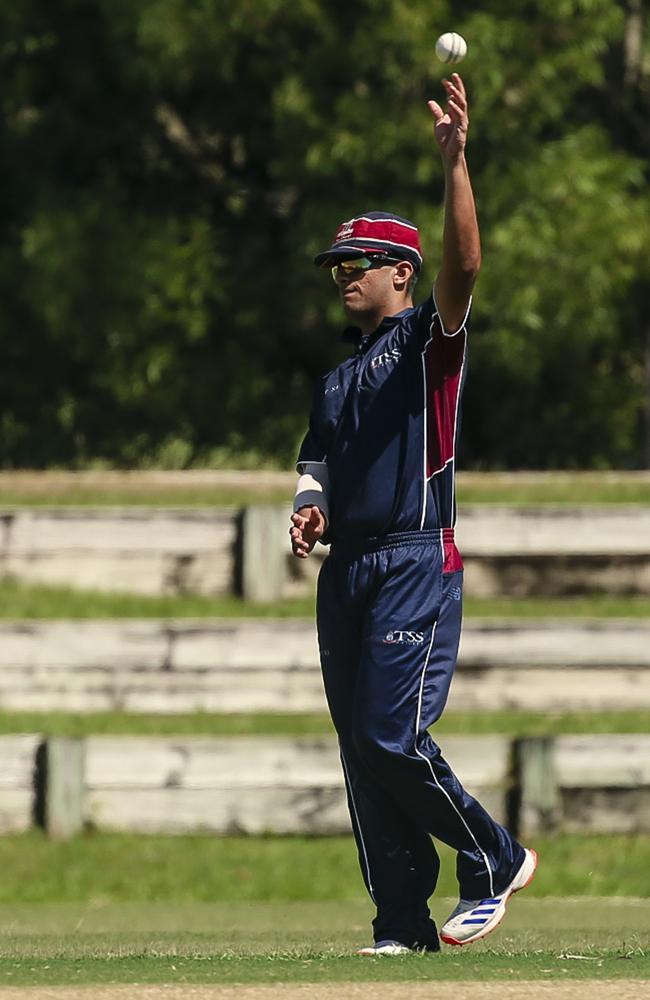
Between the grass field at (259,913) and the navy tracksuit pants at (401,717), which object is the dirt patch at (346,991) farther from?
the navy tracksuit pants at (401,717)

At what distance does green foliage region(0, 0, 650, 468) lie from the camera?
53.6ft

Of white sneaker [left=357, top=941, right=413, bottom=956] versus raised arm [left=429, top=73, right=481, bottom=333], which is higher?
raised arm [left=429, top=73, right=481, bottom=333]

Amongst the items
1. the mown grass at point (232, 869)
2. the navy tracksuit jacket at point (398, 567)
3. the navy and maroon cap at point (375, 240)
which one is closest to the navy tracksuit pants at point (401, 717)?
the navy tracksuit jacket at point (398, 567)

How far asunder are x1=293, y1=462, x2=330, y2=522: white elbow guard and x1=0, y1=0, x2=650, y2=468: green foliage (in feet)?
33.9

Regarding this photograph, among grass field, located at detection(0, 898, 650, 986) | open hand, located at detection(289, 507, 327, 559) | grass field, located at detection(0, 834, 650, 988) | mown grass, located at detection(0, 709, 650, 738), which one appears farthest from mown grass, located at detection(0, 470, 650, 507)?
open hand, located at detection(289, 507, 327, 559)

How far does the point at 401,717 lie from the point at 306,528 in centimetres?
57

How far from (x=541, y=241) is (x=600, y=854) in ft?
25.8

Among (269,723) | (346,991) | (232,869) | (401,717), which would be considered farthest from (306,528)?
(269,723)

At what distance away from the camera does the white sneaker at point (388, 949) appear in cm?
577

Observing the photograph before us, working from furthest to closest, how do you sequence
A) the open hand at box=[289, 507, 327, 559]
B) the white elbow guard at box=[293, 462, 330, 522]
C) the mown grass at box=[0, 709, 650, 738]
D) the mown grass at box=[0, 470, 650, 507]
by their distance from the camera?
the mown grass at box=[0, 470, 650, 507], the mown grass at box=[0, 709, 650, 738], the white elbow guard at box=[293, 462, 330, 522], the open hand at box=[289, 507, 327, 559]

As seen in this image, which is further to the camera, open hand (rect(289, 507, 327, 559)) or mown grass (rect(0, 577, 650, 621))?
mown grass (rect(0, 577, 650, 621))

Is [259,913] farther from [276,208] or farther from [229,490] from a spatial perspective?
[276,208]

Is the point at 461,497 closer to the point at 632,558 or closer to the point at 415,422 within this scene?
the point at 632,558

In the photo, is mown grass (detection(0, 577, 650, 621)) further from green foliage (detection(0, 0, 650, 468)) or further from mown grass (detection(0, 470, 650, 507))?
green foliage (detection(0, 0, 650, 468))
